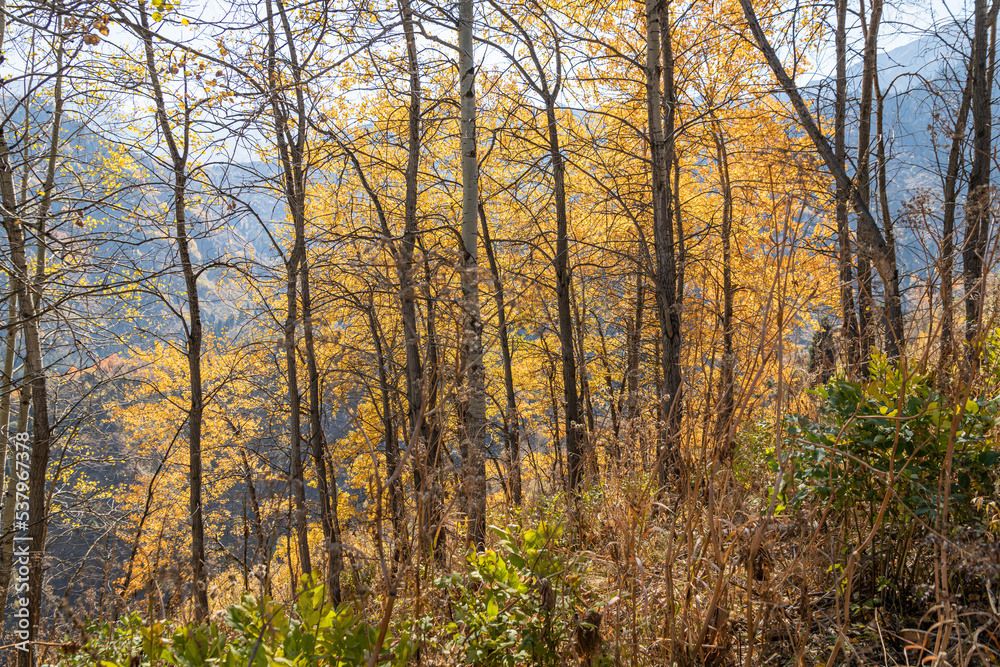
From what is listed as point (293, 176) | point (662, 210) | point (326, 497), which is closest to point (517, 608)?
point (326, 497)

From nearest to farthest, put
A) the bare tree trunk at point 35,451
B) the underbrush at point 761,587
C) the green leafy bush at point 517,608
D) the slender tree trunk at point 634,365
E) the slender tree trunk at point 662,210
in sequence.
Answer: the underbrush at point 761,587, the green leafy bush at point 517,608, the slender tree trunk at point 634,365, the slender tree trunk at point 662,210, the bare tree trunk at point 35,451

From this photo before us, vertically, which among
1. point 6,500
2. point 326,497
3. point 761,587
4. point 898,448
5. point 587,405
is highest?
point 898,448

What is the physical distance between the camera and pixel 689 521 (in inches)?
67.0

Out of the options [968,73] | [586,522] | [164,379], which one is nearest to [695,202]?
[968,73]

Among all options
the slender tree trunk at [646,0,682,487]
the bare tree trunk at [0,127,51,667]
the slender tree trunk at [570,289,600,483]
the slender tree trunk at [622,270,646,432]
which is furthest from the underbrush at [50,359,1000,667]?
the bare tree trunk at [0,127,51,667]

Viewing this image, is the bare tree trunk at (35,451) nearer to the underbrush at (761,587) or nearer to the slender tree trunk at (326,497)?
the slender tree trunk at (326,497)

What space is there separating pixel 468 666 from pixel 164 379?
15984 mm

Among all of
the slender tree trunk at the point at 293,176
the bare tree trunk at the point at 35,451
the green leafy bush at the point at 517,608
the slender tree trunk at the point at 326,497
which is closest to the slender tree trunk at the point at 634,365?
the green leafy bush at the point at 517,608

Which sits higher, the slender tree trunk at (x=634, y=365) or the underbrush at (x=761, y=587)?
the slender tree trunk at (x=634, y=365)

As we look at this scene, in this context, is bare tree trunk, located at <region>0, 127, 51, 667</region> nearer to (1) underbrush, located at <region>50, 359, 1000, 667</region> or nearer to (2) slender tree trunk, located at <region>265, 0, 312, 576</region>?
(2) slender tree trunk, located at <region>265, 0, 312, 576</region>

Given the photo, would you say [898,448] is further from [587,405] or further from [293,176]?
[293,176]

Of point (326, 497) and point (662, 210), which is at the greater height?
point (662, 210)

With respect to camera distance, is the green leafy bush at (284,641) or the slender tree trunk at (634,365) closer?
the green leafy bush at (284,641)

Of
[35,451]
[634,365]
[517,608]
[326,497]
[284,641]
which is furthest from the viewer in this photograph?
[634,365]
